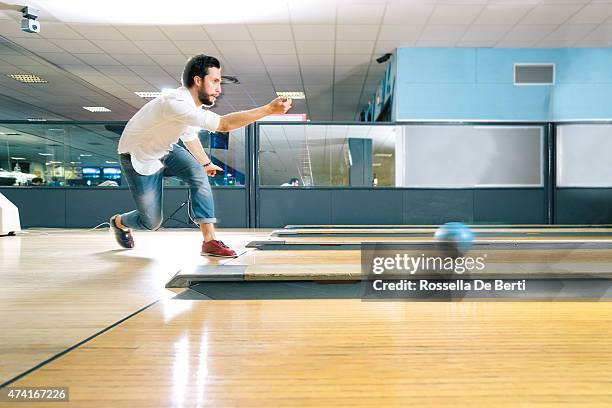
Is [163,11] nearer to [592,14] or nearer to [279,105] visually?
[279,105]

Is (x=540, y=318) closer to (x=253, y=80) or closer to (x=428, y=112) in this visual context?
(x=428, y=112)

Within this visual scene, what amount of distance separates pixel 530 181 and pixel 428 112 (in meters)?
1.87

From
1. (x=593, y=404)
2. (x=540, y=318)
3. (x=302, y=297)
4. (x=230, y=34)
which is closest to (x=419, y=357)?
(x=593, y=404)

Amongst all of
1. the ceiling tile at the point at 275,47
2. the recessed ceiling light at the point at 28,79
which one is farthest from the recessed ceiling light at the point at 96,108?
the ceiling tile at the point at 275,47

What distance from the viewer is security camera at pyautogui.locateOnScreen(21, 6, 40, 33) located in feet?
18.3

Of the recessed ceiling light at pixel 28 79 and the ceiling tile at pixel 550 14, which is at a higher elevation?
the recessed ceiling light at pixel 28 79

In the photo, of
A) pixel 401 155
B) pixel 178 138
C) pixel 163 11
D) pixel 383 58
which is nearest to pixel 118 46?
pixel 163 11

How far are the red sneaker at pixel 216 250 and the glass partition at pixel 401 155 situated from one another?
131 inches

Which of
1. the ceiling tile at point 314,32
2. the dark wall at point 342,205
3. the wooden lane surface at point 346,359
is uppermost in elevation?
the ceiling tile at point 314,32

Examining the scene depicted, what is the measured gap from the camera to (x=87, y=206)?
5559 mm

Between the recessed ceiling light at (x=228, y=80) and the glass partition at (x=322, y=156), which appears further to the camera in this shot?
the recessed ceiling light at (x=228, y=80)

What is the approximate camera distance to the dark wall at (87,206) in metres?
5.52

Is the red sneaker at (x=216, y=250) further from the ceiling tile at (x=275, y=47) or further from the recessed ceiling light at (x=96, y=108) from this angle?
the recessed ceiling light at (x=96, y=108)

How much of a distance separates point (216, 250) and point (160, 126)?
685 millimetres
